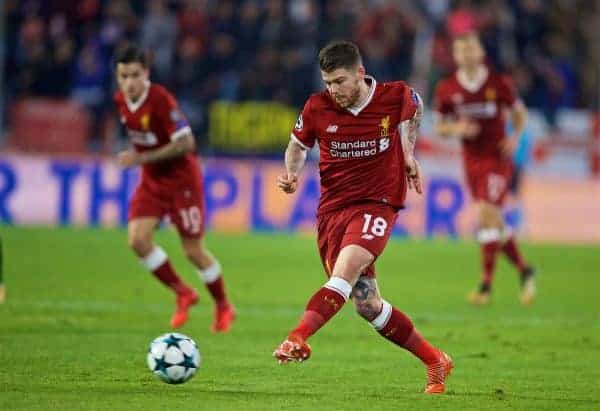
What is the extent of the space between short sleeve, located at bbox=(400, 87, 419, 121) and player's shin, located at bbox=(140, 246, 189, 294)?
11.3ft

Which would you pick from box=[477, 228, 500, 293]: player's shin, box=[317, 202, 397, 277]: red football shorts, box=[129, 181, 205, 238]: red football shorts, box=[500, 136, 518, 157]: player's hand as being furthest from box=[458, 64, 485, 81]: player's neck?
box=[317, 202, 397, 277]: red football shorts

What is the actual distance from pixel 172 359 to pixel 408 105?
200cm

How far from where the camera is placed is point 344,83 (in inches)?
275

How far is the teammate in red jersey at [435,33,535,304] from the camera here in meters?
12.3

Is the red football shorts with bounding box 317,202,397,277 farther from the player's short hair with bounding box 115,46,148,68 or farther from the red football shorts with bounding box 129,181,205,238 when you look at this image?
the player's short hair with bounding box 115,46,148,68

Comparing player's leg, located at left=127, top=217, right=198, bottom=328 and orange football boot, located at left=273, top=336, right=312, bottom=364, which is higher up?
orange football boot, located at left=273, top=336, right=312, bottom=364

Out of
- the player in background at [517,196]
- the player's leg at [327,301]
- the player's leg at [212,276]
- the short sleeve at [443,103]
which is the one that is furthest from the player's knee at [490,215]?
the player in background at [517,196]

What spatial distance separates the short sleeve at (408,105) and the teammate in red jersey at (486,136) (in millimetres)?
4865

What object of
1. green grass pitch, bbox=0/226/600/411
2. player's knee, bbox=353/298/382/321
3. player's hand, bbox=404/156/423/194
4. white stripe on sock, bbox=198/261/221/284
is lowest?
green grass pitch, bbox=0/226/600/411

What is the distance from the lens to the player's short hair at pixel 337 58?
6887mm

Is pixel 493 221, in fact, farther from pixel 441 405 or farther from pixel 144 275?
pixel 441 405

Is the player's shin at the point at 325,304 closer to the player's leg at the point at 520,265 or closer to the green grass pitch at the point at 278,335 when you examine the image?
the green grass pitch at the point at 278,335

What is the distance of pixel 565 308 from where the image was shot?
12023mm

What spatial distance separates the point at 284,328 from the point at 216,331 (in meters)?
0.61
